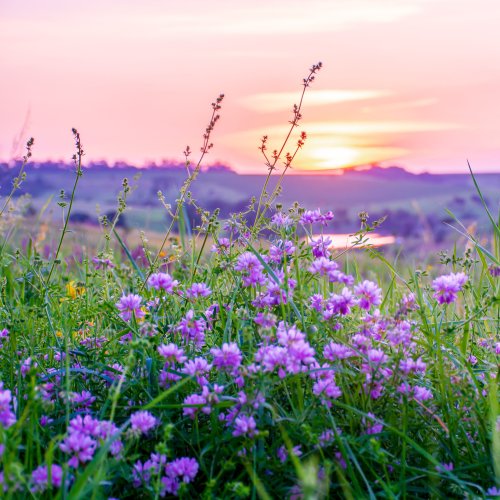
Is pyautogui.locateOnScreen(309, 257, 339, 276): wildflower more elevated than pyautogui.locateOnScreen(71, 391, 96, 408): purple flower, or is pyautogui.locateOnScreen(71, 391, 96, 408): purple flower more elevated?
pyautogui.locateOnScreen(309, 257, 339, 276): wildflower

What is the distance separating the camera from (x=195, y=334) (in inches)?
97.6

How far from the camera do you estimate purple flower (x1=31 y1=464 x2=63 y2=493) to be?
1.80 metres

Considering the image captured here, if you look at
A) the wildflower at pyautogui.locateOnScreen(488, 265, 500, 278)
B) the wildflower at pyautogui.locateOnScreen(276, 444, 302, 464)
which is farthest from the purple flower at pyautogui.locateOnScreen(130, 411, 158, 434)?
the wildflower at pyautogui.locateOnScreen(488, 265, 500, 278)

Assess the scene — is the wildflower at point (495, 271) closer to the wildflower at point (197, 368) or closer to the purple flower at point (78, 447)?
the wildflower at point (197, 368)

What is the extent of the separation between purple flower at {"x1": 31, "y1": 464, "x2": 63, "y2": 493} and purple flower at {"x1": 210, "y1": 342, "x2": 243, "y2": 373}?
53 centimetres

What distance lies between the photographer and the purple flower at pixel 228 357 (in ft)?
6.91

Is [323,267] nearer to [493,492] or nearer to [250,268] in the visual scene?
[250,268]

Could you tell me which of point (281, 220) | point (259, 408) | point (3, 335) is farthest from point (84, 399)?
point (281, 220)

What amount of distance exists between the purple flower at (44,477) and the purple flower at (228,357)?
53 cm

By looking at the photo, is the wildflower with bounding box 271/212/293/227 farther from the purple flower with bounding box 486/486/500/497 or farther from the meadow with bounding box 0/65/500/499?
the purple flower with bounding box 486/486/500/497

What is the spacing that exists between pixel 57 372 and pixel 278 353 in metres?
0.80

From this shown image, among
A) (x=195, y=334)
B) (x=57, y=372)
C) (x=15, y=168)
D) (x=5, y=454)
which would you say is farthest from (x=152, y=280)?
(x=15, y=168)

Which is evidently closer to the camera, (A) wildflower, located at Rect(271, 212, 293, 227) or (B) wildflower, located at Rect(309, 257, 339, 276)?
(B) wildflower, located at Rect(309, 257, 339, 276)

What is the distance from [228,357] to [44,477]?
0.60 m
